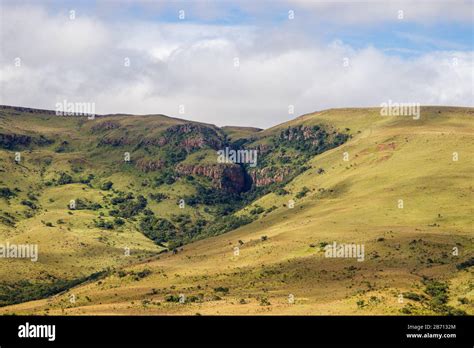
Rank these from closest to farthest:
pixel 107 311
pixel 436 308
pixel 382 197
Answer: pixel 436 308 < pixel 107 311 < pixel 382 197

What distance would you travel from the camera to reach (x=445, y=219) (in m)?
158

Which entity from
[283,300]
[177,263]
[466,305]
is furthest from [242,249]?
[466,305]

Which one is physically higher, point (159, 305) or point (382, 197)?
point (382, 197)

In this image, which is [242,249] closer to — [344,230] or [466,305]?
[344,230]

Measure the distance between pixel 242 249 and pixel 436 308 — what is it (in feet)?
245

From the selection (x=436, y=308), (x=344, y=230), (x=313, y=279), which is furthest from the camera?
(x=344, y=230)

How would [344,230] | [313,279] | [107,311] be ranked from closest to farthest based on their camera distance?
[107,311], [313,279], [344,230]
